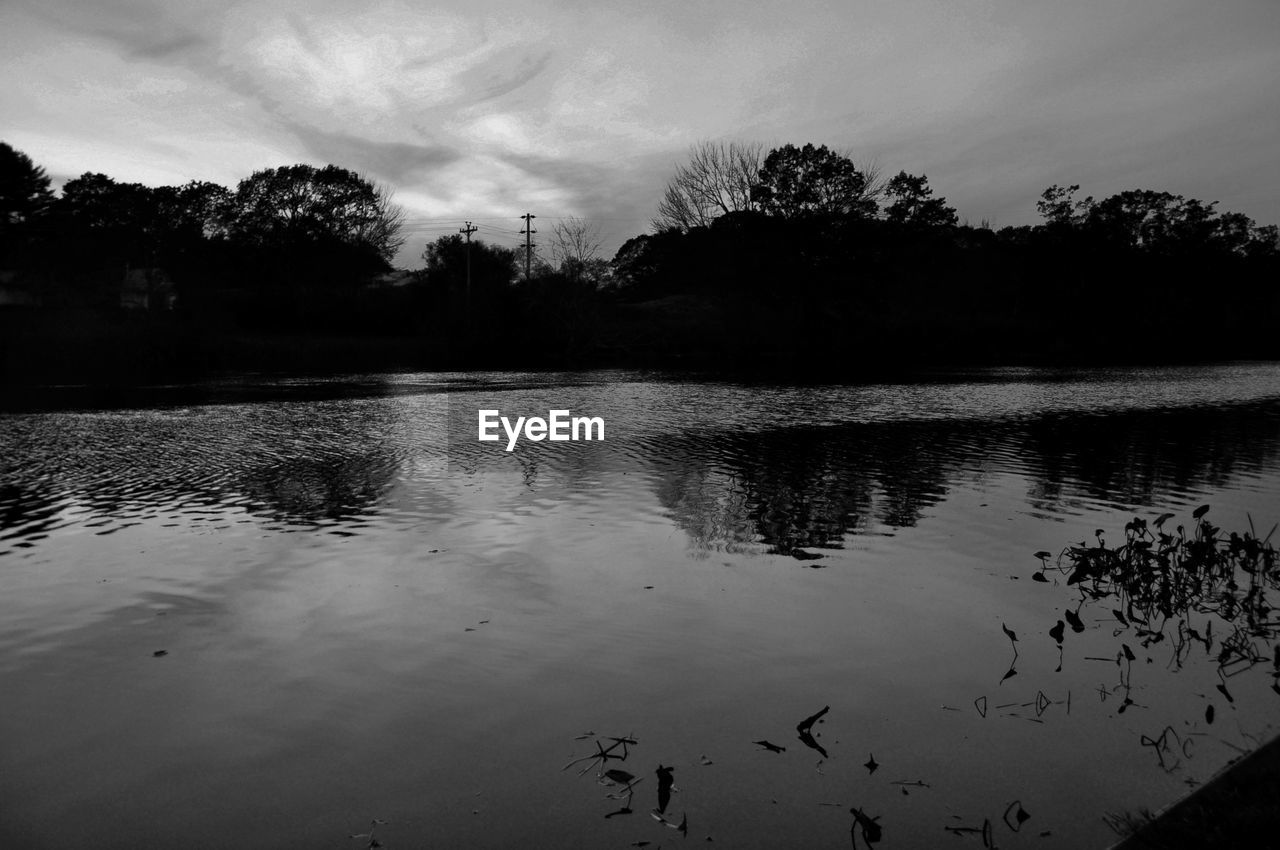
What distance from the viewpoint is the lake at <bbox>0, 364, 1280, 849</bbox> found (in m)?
5.23

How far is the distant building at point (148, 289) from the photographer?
81.8 m

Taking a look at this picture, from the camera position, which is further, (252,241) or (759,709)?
(252,241)

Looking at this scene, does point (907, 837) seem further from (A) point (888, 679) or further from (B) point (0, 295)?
(B) point (0, 295)

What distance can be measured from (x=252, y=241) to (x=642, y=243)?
5617 centimetres

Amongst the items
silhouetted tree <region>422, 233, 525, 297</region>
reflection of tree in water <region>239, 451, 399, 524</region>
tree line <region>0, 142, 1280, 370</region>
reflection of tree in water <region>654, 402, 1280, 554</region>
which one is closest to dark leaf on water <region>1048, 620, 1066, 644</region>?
reflection of tree in water <region>654, 402, 1280, 554</region>

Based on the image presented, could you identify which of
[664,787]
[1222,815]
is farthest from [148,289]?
[1222,815]

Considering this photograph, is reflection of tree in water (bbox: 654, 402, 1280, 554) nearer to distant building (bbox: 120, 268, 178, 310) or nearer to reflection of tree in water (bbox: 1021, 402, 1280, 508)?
reflection of tree in water (bbox: 1021, 402, 1280, 508)

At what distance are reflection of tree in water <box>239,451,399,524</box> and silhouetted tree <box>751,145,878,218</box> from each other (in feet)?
208

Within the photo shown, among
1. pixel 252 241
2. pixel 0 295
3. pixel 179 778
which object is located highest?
pixel 252 241

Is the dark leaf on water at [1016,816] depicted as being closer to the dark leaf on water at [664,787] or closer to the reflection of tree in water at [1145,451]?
the dark leaf on water at [664,787]

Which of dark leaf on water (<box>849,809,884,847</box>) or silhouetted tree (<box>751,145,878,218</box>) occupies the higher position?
silhouetted tree (<box>751,145,878,218</box>)

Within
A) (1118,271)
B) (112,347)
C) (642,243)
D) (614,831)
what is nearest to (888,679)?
(614,831)

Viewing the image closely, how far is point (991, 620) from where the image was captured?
342 inches

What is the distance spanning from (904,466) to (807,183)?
63458mm
